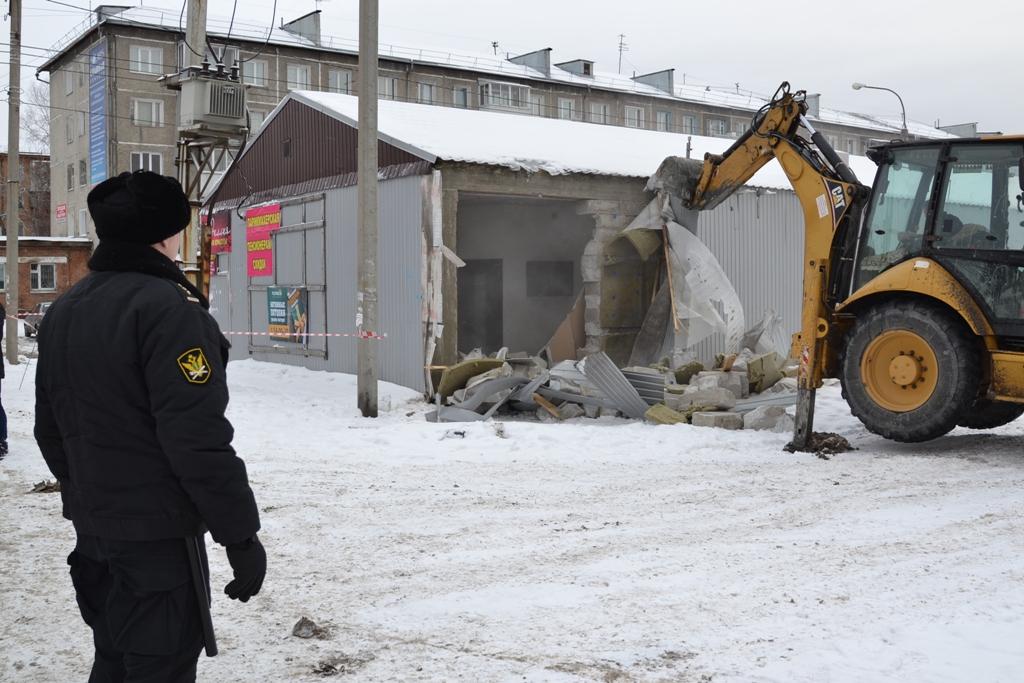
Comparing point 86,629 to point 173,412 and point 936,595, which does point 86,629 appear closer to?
point 173,412

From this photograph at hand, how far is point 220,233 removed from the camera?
20391mm

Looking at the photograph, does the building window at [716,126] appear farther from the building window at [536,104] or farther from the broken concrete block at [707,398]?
the broken concrete block at [707,398]

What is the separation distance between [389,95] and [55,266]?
714 inches

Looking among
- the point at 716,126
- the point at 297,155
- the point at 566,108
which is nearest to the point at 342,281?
the point at 297,155

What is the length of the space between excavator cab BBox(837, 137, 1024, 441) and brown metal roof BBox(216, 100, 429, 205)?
20.9 ft

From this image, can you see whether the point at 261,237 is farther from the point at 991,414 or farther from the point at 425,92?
the point at 425,92

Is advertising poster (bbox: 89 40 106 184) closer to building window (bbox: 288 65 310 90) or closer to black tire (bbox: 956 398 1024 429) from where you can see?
building window (bbox: 288 65 310 90)

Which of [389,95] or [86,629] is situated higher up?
[389,95]

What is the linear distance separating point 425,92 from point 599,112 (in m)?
10.4

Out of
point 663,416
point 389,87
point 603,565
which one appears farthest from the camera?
point 389,87

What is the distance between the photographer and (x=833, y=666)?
165 inches

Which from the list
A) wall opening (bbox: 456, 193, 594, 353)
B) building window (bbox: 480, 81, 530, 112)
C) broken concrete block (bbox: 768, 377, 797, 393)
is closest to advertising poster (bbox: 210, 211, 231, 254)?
wall opening (bbox: 456, 193, 594, 353)

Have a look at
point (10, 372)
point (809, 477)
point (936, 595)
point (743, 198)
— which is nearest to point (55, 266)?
point (10, 372)

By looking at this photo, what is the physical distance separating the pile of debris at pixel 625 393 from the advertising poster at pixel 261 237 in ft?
19.2
